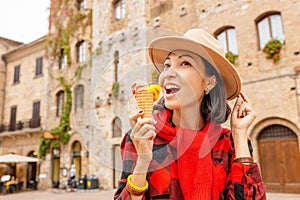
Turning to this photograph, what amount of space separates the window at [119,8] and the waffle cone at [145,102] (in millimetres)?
15771

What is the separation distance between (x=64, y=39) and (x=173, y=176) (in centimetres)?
1931

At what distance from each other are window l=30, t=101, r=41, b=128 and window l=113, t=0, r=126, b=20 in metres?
9.07

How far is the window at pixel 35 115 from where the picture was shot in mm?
19281

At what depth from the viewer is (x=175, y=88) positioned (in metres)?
1.46

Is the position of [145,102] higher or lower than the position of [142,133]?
higher

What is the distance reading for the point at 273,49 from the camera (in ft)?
33.2

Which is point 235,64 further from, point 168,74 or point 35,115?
point 35,115

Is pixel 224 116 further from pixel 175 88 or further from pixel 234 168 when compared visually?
pixel 175 88

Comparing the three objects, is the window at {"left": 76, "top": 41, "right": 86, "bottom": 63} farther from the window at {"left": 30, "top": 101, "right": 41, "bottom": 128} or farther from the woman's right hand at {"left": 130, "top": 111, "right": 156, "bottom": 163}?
the woman's right hand at {"left": 130, "top": 111, "right": 156, "bottom": 163}

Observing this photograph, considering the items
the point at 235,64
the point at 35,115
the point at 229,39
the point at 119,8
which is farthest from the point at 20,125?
the point at 235,64

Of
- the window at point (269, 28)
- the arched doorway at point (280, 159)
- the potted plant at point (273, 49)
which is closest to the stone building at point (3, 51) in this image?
the window at point (269, 28)

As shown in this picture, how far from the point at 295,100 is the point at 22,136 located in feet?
59.7

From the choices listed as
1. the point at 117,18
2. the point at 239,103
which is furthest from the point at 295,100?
the point at 117,18

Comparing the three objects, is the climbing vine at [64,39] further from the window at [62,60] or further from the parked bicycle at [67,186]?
the parked bicycle at [67,186]
